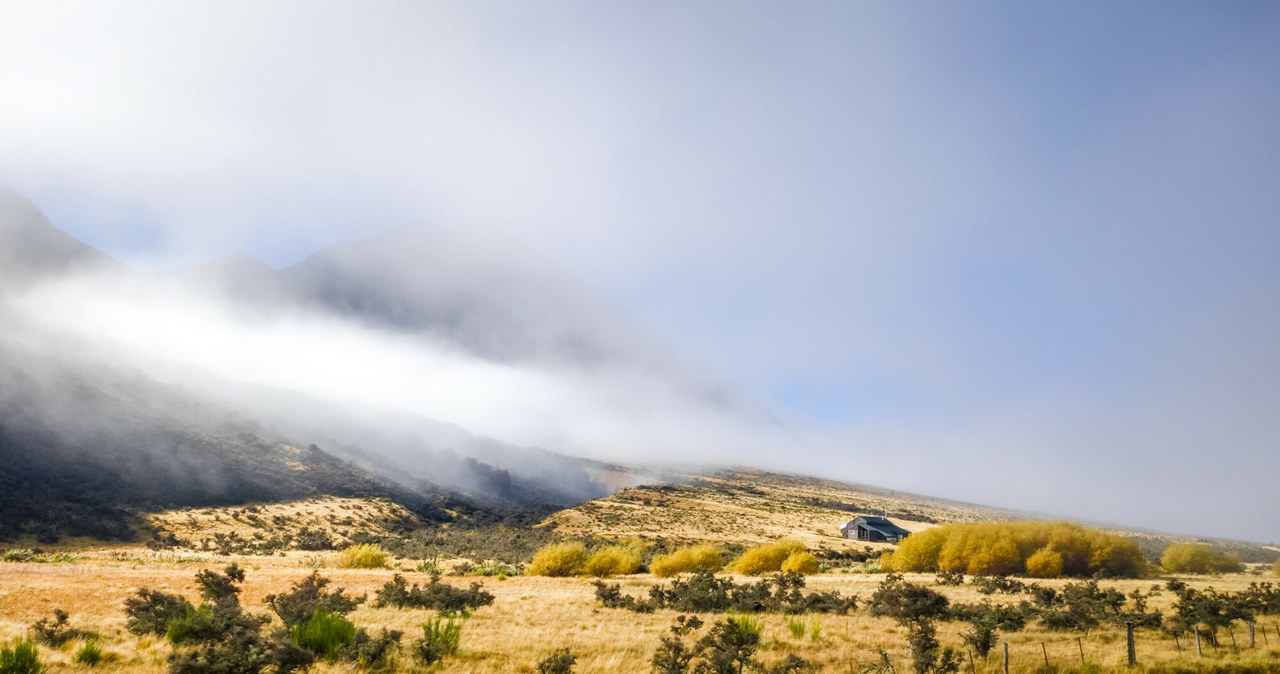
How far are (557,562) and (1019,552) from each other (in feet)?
115

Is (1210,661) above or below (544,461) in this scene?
above

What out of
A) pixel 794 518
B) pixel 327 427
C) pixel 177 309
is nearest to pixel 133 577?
pixel 794 518

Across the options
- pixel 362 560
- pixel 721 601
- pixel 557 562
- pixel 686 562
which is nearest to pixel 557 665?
pixel 721 601

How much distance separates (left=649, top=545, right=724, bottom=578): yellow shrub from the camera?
31.8 meters

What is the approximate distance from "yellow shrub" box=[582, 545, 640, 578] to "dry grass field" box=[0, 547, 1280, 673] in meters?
8.33

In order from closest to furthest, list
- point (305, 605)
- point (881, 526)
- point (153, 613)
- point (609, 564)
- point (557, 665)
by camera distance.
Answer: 1. point (557, 665)
2. point (153, 613)
3. point (305, 605)
4. point (609, 564)
5. point (881, 526)

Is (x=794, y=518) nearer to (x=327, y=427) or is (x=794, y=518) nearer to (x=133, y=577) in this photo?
(x=133, y=577)

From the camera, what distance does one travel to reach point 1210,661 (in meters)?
13.4

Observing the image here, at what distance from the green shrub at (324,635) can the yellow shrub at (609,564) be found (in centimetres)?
2192

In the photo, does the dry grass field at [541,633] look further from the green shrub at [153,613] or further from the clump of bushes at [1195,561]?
the clump of bushes at [1195,561]

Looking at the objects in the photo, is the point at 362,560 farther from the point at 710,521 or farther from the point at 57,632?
the point at 710,521

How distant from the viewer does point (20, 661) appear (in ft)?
25.8

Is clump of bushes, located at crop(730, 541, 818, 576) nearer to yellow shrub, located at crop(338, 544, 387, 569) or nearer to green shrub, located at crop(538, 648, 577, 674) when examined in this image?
yellow shrub, located at crop(338, 544, 387, 569)

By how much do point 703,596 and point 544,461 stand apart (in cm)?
15192
